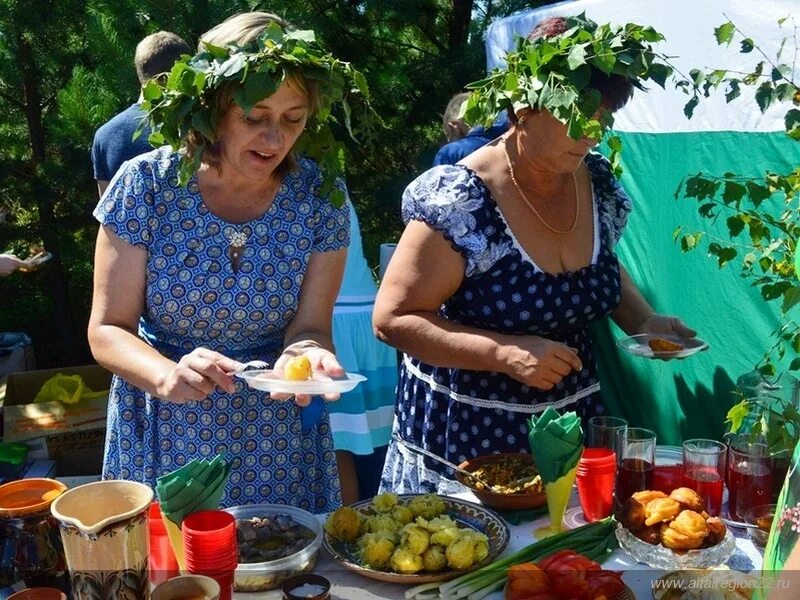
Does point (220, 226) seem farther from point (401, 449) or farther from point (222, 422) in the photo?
point (401, 449)

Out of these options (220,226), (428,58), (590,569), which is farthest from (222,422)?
(428,58)

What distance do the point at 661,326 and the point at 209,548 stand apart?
1.59 m

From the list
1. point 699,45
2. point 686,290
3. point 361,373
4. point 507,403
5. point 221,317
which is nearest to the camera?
point 221,317

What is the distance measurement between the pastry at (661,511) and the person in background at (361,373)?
7.24ft

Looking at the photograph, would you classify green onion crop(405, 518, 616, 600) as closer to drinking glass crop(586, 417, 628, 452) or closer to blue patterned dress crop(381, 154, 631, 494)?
drinking glass crop(586, 417, 628, 452)

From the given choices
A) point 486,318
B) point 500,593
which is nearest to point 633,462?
point 500,593

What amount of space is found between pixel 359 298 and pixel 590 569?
100.0 inches

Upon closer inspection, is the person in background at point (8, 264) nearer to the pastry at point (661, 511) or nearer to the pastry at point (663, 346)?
the pastry at point (663, 346)

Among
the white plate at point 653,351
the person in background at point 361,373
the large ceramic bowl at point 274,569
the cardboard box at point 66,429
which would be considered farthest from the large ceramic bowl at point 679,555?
the cardboard box at point 66,429

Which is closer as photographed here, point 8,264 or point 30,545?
point 30,545

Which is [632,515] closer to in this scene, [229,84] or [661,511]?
[661,511]

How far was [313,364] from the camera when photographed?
6.11 ft

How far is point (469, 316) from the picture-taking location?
7.55 feet

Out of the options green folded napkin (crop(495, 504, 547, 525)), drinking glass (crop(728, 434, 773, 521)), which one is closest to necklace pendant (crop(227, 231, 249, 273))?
green folded napkin (crop(495, 504, 547, 525))
